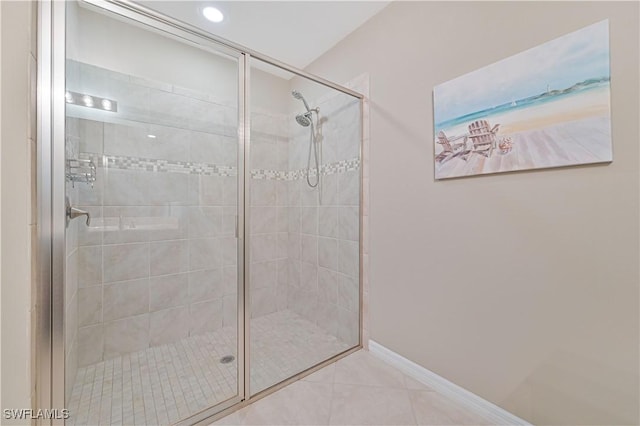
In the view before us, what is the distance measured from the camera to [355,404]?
1.33 m

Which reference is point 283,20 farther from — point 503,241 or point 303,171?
point 503,241

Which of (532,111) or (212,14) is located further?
(212,14)

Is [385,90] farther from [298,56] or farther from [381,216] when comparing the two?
[298,56]

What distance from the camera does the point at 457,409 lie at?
1.30 meters

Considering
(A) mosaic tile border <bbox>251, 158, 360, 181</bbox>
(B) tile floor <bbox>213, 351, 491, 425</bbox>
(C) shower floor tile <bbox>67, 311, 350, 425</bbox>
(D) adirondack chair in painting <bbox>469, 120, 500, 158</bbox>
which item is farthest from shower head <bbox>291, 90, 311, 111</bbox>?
(B) tile floor <bbox>213, 351, 491, 425</bbox>

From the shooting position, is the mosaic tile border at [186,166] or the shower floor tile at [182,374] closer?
the shower floor tile at [182,374]

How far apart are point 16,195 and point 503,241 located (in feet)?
6.02

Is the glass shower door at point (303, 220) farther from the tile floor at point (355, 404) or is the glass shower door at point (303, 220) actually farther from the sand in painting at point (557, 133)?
the sand in painting at point (557, 133)

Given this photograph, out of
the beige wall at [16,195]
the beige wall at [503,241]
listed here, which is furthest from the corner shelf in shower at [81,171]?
the beige wall at [503,241]

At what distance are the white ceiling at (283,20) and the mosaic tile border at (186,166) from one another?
958mm

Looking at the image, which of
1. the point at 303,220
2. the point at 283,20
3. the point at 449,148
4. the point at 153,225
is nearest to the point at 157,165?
the point at 153,225

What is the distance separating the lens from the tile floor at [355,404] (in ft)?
4.03

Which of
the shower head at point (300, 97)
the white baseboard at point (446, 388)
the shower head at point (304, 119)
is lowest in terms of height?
the white baseboard at point (446, 388)

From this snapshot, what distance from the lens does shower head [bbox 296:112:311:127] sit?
2.30 metres
